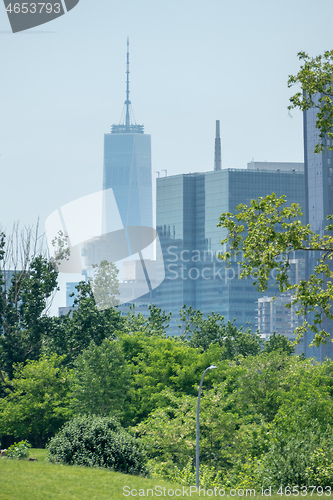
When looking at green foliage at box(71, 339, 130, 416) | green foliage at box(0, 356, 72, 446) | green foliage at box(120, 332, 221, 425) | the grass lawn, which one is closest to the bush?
the grass lawn

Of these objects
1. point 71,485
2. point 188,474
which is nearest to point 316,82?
point 71,485

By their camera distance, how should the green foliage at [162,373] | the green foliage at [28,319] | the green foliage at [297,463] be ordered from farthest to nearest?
the green foliage at [28,319], the green foliage at [162,373], the green foliage at [297,463]

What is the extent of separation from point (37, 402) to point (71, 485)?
3711 centimetres

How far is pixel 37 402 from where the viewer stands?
219 feet

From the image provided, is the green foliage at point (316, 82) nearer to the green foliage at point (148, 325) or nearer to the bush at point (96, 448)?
the bush at point (96, 448)

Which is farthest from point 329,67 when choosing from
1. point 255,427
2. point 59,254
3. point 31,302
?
point 59,254

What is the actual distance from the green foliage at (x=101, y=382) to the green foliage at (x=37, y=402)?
6.90 feet

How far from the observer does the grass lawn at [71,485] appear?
94.0 ft

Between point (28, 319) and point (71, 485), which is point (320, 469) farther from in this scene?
point (28, 319)

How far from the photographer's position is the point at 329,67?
2928 cm

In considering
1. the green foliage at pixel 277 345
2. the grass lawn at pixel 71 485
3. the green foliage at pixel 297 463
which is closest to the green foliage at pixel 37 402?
the green foliage at pixel 277 345

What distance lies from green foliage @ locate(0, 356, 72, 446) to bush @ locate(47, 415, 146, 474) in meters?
24.6

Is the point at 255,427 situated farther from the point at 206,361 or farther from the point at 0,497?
the point at 0,497

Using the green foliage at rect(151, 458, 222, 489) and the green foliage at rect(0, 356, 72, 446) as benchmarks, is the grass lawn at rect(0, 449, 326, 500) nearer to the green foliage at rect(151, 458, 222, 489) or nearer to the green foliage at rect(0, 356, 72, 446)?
the green foliage at rect(151, 458, 222, 489)
